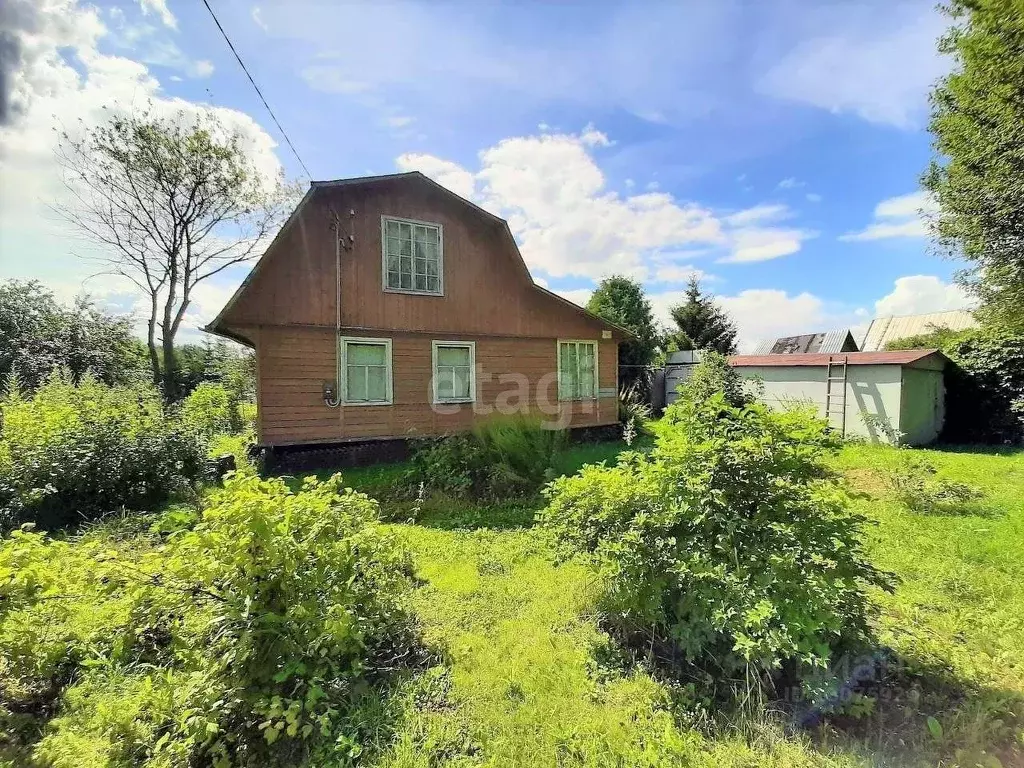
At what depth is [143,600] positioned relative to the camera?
8.43 ft

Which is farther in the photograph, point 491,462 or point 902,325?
point 902,325

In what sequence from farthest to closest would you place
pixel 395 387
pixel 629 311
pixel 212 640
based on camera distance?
1. pixel 629 311
2. pixel 395 387
3. pixel 212 640

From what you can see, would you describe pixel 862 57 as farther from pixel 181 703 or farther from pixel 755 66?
pixel 181 703

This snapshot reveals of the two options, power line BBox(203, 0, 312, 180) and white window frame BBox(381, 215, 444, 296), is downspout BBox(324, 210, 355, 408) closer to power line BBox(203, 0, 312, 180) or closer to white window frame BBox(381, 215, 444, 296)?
white window frame BBox(381, 215, 444, 296)

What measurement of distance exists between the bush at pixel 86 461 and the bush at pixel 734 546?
641 cm

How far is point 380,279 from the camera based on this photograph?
31.7 feet

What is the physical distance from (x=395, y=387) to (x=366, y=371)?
697 mm

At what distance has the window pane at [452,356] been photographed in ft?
34.0

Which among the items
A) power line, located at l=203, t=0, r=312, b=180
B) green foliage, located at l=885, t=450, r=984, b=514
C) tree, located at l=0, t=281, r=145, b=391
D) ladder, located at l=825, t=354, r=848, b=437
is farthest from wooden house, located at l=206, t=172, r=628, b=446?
tree, located at l=0, t=281, r=145, b=391

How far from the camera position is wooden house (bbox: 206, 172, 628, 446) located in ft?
28.6

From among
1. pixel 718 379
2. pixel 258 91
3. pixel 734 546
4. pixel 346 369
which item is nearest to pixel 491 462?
pixel 346 369

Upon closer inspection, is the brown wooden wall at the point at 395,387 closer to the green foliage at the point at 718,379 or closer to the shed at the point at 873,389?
the green foliage at the point at 718,379

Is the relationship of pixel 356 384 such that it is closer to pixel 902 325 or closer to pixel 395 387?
pixel 395 387

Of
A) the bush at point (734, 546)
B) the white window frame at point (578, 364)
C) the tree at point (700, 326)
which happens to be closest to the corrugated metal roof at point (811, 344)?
the tree at point (700, 326)
